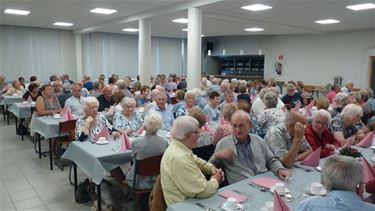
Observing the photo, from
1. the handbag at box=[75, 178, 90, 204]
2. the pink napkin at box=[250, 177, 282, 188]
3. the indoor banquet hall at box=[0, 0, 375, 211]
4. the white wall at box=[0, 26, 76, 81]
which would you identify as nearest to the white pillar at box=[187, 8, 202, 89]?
the indoor banquet hall at box=[0, 0, 375, 211]

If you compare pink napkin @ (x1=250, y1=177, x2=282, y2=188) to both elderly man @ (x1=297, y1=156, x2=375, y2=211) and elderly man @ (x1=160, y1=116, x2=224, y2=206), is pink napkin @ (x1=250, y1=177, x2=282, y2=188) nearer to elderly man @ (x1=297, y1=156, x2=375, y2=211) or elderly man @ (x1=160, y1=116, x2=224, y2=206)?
elderly man @ (x1=160, y1=116, x2=224, y2=206)

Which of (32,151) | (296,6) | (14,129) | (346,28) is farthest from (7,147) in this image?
(346,28)

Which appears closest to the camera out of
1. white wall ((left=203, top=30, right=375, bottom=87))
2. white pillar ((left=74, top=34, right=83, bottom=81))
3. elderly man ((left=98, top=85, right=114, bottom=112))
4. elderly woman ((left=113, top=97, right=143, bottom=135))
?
elderly woman ((left=113, top=97, right=143, bottom=135))

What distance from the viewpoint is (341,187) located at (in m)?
1.42

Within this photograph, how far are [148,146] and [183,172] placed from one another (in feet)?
3.45

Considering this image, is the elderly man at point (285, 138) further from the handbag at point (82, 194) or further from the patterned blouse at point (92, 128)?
the handbag at point (82, 194)

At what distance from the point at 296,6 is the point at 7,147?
23.9ft

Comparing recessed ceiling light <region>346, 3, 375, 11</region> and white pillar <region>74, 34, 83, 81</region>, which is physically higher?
recessed ceiling light <region>346, 3, 375, 11</region>

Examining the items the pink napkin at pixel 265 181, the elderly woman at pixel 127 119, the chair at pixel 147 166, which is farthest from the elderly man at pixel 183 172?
the elderly woman at pixel 127 119

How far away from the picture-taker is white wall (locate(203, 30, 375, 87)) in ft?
38.6

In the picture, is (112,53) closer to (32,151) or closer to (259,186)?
(32,151)

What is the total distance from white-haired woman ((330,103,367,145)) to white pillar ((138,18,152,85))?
21.8 ft

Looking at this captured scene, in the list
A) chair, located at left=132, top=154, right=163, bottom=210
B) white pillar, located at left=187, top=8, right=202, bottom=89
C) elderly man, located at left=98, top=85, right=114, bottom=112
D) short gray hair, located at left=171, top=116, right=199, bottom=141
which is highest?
white pillar, located at left=187, top=8, right=202, bottom=89

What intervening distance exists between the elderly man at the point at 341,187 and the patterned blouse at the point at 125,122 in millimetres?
3011
